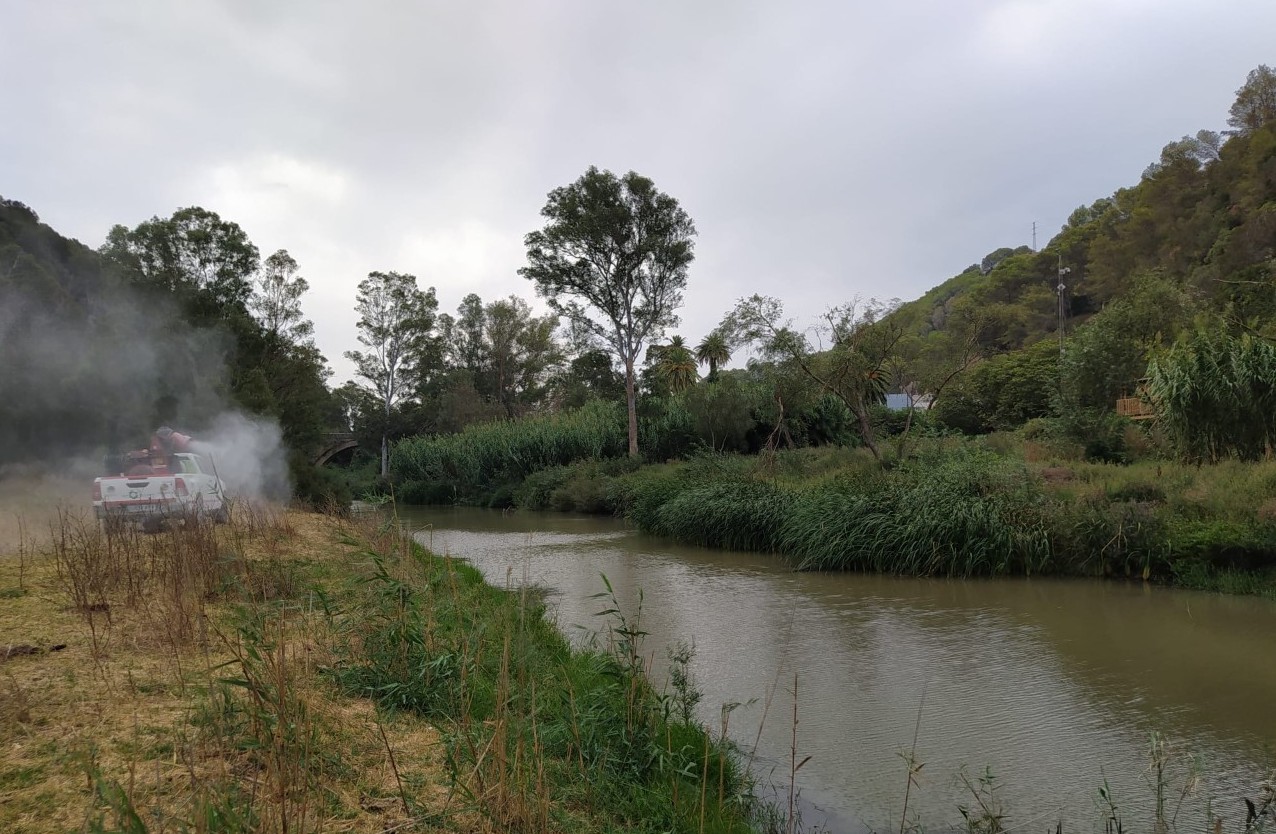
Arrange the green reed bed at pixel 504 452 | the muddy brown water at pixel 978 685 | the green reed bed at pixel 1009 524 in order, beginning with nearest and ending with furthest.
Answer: the muddy brown water at pixel 978 685 < the green reed bed at pixel 1009 524 < the green reed bed at pixel 504 452

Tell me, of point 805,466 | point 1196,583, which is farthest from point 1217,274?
point 1196,583

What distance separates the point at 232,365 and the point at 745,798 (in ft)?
69.0

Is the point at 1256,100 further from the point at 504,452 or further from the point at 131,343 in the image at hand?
the point at 131,343

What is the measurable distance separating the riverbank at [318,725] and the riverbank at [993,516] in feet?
22.2

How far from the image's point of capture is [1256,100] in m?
46.9

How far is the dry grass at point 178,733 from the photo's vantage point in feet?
9.09

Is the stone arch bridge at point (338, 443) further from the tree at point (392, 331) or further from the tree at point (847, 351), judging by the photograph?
the tree at point (847, 351)

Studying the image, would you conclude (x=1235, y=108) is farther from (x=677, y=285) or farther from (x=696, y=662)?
(x=696, y=662)

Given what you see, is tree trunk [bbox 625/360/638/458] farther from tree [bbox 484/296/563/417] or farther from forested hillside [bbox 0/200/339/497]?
tree [bbox 484/296/563/417]

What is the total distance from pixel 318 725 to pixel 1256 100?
199 feet

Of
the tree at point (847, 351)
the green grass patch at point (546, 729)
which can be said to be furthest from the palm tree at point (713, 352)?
the green grass patch at point (546, 729)

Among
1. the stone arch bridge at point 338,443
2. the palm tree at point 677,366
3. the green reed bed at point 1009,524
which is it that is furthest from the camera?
the stone arch bridge at point 338,443

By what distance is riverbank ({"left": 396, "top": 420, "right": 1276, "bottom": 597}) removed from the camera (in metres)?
9.62

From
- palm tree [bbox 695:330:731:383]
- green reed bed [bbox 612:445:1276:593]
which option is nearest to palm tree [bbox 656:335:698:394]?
palm tree [bbox 695:330:731:383]
